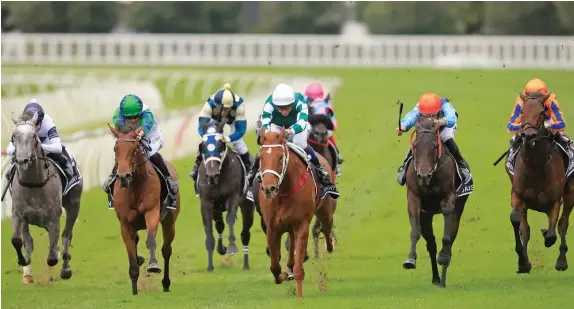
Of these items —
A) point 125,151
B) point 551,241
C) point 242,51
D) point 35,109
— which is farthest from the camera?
point 242,51

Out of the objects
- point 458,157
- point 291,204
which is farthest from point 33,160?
point 458,157

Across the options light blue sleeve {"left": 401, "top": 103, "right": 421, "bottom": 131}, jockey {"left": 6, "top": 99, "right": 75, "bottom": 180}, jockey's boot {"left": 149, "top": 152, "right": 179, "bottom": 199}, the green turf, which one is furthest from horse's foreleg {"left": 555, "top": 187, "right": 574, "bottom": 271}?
jockey {"left": 6, "top": 99, "right": 75, "bottom": 180}

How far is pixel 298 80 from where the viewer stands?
42.6 meters

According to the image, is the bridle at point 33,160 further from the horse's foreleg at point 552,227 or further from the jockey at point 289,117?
the horse's foreleg at point 552,227

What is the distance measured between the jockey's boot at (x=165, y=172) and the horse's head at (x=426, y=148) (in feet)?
7.63

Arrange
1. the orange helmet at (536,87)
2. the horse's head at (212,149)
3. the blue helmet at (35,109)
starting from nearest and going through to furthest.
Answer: the blue helmet at (35,109) → the orange helmet at (536,87) → the horse's head at (212,149)

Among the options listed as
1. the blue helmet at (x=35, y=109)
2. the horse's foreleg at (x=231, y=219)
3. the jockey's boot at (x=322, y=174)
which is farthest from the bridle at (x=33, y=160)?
the horse's foreleg at (x=231, y=219)

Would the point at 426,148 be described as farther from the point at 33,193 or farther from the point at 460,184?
the point at 33,193

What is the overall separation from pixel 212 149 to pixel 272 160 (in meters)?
2.81

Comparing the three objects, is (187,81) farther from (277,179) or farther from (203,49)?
(277,179)

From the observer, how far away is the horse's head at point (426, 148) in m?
13.0

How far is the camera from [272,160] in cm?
1223

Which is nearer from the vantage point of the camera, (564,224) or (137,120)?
(137,120)

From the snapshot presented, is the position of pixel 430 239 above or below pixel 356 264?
above
